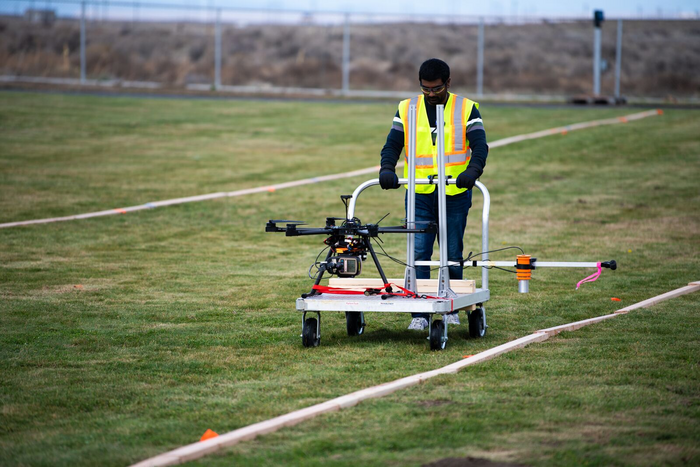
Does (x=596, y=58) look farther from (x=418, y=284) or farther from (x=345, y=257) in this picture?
(x=345, y=257)

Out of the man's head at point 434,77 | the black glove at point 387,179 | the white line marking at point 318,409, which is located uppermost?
the man's head at point 434,77

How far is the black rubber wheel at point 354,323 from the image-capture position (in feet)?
23.2

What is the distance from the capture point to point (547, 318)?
25.7ft

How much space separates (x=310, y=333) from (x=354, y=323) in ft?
2.09

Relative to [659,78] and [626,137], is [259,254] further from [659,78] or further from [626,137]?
[659,78]

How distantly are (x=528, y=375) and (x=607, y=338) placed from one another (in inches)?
54.0

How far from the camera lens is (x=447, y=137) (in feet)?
23.3

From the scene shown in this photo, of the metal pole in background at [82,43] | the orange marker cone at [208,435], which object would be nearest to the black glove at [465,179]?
the orange marker cone at [208,435]

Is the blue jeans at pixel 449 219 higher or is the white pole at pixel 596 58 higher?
the white pole at pixel 596 58

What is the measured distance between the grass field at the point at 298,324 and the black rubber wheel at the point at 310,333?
0.31 feet

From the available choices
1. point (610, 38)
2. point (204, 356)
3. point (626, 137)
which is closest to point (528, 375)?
point (204, 356)

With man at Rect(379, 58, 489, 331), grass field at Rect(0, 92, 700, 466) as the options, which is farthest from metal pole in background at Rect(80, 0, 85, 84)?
man at Rect(379, 58, 489, 331)

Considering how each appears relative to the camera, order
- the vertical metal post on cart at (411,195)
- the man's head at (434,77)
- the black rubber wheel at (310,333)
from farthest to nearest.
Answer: the man's head at (434,77), the vertical metal post on cart at (411,195), the black rubber wheel at (310,333)

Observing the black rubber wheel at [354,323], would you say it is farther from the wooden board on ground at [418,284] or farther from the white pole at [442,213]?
the white pole at [442,213]
